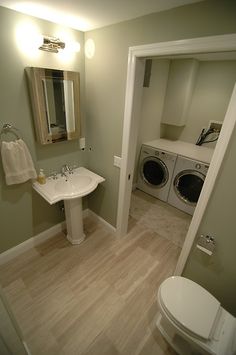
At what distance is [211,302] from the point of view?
4.22ft

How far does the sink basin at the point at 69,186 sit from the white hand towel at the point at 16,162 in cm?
22

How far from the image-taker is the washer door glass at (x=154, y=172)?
297 cm

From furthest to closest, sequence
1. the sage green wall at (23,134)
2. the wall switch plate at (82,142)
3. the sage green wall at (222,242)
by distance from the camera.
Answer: the wall switch plate at (82,142), the sage green wall at (23,134), the sage green wall at (222,242)

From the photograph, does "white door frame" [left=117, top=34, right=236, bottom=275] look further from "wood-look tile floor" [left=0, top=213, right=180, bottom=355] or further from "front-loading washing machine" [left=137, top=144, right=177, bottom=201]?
"front-loading washing machine" [left=137, top=144, right=177, bottom=201]

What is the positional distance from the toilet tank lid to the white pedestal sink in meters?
1.09

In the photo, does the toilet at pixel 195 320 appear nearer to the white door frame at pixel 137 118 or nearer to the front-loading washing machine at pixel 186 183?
the white door frame at pixel 137 118

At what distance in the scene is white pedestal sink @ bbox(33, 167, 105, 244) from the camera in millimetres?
1795

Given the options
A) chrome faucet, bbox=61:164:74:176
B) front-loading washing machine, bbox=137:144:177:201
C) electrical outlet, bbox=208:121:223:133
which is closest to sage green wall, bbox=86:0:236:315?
chrome faucet, bbox=61:164:74:176

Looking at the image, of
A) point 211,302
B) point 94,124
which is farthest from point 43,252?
point 211,302

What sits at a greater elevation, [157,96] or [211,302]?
[157,96]

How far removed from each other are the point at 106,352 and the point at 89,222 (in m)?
1.47

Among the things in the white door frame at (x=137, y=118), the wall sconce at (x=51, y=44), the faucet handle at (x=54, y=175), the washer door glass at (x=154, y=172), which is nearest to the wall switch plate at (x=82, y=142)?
the faucet handle at (x=54, y=175)

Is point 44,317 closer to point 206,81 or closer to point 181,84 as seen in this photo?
point 181,84

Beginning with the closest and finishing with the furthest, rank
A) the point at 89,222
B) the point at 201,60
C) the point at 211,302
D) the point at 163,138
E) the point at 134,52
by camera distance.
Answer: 1. the point at 211,302
2. the point at 134,52
3. the point at 89,222
4. the point at 201,60
5. the point at 163,138
